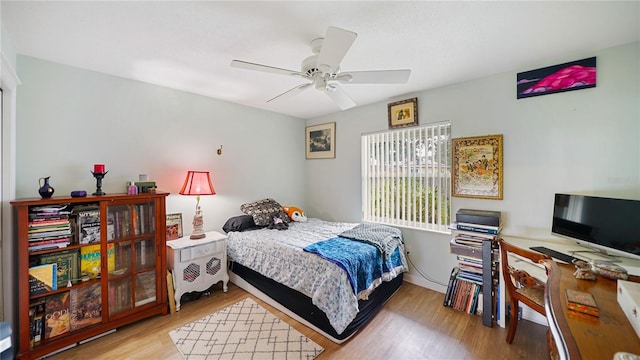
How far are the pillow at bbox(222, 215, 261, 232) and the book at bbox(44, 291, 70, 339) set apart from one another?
151 centimetres

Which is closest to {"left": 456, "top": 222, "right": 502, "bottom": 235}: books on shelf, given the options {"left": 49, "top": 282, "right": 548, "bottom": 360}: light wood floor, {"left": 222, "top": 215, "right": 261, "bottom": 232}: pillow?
{"left": 49, "top": 282, "right": 548, "bottom": 360}: light wood floor

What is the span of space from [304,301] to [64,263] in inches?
77.8

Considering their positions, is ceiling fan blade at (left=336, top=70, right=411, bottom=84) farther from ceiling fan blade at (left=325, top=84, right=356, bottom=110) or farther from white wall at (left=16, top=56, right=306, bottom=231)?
white wall at (left=16, top=56, right=306, bottom=231)

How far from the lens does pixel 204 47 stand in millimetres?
1875

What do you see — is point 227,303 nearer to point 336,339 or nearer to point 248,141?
point 336,339

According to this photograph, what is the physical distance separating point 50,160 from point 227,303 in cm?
213

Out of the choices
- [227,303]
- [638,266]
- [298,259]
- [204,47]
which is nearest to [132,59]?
[204,47]

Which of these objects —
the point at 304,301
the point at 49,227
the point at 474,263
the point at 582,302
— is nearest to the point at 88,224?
the point at 49,227

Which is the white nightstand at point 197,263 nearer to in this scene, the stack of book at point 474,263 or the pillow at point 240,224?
the pillow at point 240,224

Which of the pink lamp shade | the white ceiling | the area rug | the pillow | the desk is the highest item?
the white ceiling

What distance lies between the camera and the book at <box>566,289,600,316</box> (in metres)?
0.94

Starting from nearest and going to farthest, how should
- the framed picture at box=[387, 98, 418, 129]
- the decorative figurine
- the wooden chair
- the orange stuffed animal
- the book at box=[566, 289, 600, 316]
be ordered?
the book at box=[566, 289, 600, 316] → the decorative figurine → the wooden chair → the framed picture at box=[387, 98, 418, 129] → the orange stuffed animal

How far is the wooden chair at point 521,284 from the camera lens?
1.64 metres

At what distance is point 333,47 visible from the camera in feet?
4.58
